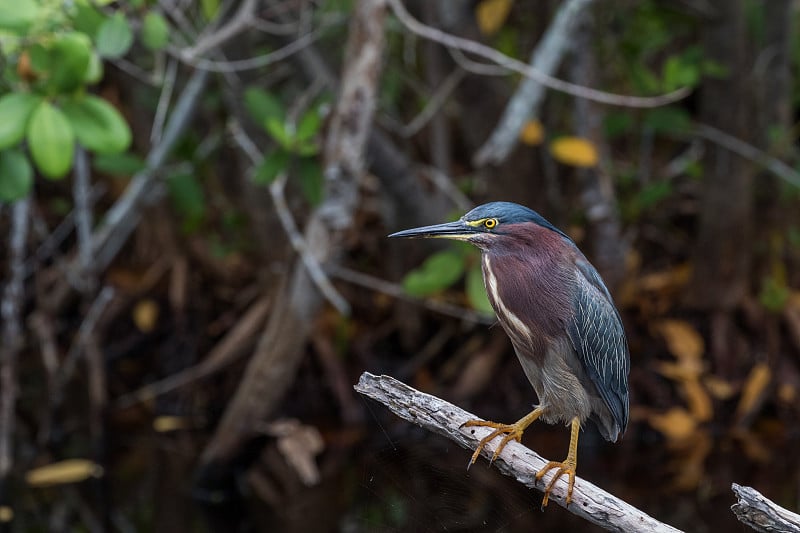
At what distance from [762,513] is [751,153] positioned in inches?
165

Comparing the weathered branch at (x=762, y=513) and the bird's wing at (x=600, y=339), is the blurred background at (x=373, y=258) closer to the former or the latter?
the bird's wing at (x=600, y=339)

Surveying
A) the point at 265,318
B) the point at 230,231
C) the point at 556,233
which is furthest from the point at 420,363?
the point at 556,233

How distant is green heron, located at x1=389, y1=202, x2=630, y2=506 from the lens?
2.19m

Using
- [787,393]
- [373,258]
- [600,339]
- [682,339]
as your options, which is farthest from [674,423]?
[600,339]

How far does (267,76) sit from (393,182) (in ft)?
3.23

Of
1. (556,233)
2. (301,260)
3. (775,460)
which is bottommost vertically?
(775,460)

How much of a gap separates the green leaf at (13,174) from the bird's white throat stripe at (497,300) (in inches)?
80.3

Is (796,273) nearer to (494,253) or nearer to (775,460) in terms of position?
(775,460)

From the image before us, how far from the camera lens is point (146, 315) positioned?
6.70 metres

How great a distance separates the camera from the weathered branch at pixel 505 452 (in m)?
2.13

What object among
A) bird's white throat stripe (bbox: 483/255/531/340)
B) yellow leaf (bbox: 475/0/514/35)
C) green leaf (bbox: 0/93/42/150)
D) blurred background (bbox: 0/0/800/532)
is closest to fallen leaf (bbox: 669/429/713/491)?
blurred background (bbox: 0/0/800/532)

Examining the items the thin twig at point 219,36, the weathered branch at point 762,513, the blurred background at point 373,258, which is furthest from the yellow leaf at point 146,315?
the weathered branch at point 762,513

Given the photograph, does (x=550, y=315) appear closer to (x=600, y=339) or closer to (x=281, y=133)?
(x=600, y=339)

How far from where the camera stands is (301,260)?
15.9ft
